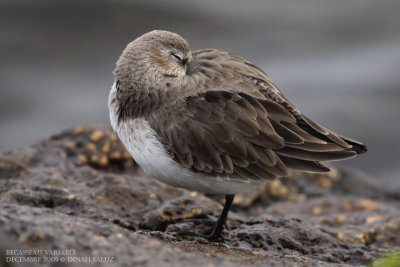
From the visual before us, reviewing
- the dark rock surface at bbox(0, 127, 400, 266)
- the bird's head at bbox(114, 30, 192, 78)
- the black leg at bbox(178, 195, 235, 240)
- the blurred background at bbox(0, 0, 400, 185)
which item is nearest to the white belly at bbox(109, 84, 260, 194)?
the black leg at bbox(178, 195, 235, 240)

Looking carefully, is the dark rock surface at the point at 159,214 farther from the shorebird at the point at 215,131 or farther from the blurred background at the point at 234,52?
the blurred background at the point at 234,52

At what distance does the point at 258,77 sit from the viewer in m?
5.20

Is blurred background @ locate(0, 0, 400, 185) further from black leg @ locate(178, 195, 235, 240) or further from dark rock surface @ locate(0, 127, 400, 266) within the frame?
black leg @ locate(178, 195, 235, 240)

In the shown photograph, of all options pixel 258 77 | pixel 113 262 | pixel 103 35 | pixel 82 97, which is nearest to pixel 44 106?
pixel 82 97

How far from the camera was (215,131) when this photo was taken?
4812mm

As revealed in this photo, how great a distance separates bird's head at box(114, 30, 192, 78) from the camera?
5.18 meters

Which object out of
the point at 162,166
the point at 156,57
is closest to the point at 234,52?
the point at 156,57

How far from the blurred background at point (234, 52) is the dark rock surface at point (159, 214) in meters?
3.74

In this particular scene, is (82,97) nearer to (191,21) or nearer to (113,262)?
(191,21)

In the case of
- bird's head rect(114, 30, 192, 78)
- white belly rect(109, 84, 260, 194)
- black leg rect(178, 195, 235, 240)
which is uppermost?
bird's head rect(114, 30, 192, 78)

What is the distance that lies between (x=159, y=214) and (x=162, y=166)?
500 mm

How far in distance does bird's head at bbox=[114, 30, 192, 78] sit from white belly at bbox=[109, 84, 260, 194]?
51 centimetres

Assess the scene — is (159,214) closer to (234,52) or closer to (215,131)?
(215,131)

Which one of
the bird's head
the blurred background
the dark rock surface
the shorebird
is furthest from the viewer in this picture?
the blurred background
